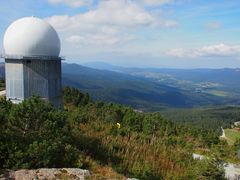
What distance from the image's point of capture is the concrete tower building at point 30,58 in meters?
18.2

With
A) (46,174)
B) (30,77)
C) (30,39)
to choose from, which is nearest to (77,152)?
(46,174)

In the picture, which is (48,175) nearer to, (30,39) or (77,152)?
(77,152)

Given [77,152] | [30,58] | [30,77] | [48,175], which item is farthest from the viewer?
[30,77]

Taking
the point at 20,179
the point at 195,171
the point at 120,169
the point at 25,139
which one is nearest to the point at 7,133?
the point at 25,139

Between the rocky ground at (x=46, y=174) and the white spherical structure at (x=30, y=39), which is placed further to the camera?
the white spherical structure at (x=30, y=39)

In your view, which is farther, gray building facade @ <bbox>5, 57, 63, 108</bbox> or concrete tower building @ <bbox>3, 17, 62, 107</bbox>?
gray building facade @ <bbox>5, 57, 63, 108</bbox>

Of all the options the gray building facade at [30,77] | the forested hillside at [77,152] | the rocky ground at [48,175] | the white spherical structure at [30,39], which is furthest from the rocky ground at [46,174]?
the white spherical structure at [30,39]

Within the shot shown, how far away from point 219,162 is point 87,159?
281 centimetres

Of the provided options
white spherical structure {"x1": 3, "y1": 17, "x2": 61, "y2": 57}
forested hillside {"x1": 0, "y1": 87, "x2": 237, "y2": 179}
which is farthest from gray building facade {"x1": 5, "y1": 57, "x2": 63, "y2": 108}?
forested hillside {"x1": 0, "y1": 87, "x2": 237, "y2": 179}

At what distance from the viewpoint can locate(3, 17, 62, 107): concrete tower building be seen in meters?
18.2

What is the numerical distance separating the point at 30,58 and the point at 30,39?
97cm

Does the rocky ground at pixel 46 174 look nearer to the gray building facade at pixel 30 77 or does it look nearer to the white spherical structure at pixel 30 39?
the gray building facade at pixel 30 77

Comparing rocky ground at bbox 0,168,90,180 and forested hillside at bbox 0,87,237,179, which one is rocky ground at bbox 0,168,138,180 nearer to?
rocky ground at bbox 0,168,90,180

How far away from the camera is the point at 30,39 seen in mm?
18109
